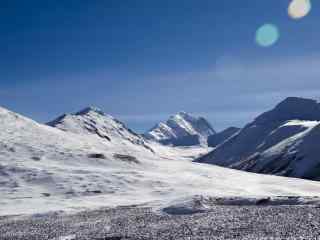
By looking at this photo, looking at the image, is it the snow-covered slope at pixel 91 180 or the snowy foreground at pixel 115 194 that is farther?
the snow-covered slope at pixel 91 180

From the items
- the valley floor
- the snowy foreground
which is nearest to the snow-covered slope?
the snowy foreground

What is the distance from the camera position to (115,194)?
221ft

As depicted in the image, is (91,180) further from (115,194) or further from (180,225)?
(180,225)

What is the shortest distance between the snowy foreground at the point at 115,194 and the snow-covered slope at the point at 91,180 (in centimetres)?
15

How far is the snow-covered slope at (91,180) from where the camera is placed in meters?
61.5

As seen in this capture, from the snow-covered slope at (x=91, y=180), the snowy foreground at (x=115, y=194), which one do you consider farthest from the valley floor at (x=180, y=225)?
the snow-covered slope at (x=91, y=180)

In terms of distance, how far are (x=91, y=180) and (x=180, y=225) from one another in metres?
45.5

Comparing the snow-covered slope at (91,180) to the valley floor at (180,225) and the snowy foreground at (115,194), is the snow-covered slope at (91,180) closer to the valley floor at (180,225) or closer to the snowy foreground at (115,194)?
the snowy foreground at (115,194)

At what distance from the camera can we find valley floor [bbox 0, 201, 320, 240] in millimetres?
27641

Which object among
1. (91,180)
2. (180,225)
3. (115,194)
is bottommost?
(180,225)

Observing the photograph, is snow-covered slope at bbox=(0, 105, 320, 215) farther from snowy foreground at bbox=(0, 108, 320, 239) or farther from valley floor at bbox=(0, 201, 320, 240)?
valley floor at bbox=(0, 201, 320, 240)

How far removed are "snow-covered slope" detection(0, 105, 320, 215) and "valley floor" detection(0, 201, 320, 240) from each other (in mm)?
11665

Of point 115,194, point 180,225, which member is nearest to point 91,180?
point 115,194

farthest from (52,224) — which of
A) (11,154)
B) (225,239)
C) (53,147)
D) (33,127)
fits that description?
(33,127)
